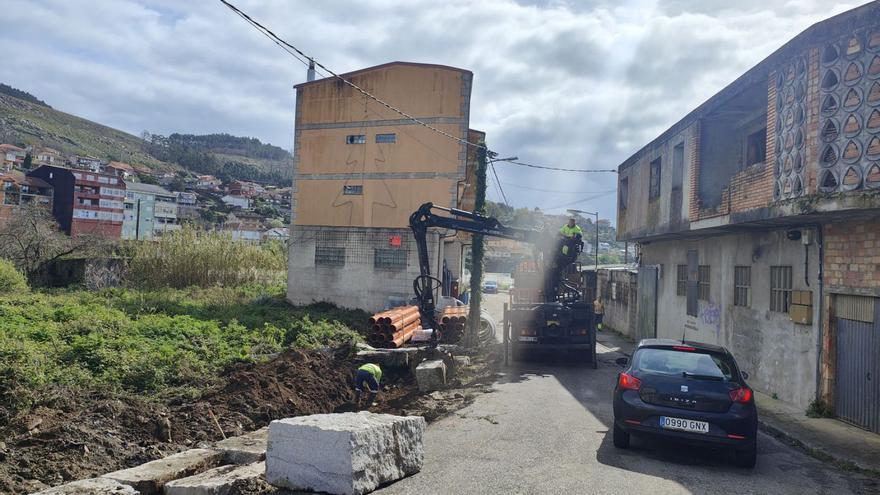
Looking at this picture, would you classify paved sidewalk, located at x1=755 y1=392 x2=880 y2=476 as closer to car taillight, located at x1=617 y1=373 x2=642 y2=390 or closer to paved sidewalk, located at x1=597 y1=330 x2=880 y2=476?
paved sidewalk, located at x1=597 y1=330 x2=880 y2=476

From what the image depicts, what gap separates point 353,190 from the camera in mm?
23953

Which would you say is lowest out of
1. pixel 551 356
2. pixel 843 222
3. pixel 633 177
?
pixel 551 356

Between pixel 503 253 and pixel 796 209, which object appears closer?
pixel 796 209

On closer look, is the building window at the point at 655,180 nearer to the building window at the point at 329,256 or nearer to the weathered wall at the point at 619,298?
the weathered wall at the point at 619,298

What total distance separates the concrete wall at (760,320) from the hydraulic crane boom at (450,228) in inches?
142

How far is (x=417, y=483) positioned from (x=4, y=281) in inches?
803

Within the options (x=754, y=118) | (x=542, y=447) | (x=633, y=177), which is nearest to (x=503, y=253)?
(x=633, y=177)

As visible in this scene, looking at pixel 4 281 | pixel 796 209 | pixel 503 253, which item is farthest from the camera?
pixel 503 253

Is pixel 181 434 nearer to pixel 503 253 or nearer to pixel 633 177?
pixel 633 177

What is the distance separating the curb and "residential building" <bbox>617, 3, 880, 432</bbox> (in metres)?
1.26

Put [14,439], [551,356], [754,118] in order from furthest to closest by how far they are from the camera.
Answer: [551,356] → [754,118] → [14,439]

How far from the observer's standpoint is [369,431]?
584 cm

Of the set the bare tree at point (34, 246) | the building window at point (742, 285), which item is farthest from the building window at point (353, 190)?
the building window at point (742, 285)

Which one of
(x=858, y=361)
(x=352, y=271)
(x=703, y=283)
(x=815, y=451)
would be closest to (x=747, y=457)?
(x=815, y=451)
